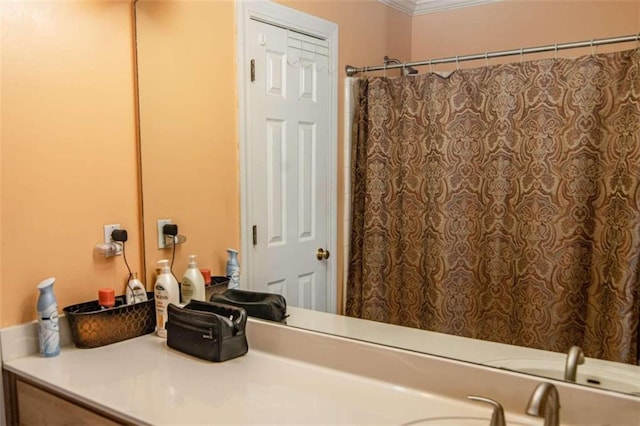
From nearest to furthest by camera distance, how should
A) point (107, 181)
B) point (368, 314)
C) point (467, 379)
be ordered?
point (467, 379) < point (368, 314) < point (107, 181)

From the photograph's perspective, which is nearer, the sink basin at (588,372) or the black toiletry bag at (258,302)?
the sink basin at (588,372)

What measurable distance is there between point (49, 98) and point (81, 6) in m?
0.32

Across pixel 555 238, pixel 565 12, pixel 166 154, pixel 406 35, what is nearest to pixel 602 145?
pixel 555 238

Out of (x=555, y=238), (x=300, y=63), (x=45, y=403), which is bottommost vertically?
(x=45, y=403)

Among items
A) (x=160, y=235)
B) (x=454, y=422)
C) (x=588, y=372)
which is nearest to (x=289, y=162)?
(x=160, y=235)

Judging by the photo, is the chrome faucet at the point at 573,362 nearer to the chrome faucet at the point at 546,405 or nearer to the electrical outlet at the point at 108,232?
the chrome faucet at the point at 546,405

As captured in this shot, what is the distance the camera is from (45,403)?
4.70ft

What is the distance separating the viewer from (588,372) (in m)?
1.21

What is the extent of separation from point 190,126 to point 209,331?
818 mm

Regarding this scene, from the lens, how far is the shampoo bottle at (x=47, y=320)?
5.09ft

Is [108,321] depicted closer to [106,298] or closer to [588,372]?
[106,298]

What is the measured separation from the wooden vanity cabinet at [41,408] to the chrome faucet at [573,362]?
3.46 feet

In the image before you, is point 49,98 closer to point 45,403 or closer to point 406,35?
point 45,403

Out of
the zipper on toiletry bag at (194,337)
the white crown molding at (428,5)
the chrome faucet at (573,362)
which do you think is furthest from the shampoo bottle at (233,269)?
the chrome faucet at (573,362)
